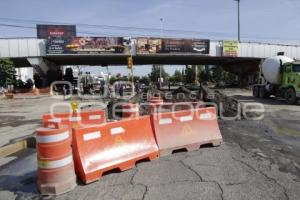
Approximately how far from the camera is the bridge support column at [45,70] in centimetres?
4363

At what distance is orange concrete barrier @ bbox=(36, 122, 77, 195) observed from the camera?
5.54 m

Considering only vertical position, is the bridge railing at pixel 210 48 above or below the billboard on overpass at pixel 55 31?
below

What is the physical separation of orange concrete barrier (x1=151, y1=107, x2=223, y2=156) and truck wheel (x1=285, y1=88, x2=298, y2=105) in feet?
52.3

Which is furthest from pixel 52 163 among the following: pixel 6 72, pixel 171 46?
pixel 171 46

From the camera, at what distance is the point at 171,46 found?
45656 mm

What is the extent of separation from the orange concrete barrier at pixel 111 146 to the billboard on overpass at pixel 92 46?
3626 centimetres

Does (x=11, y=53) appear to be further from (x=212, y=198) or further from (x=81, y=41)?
(x=212, y=198)

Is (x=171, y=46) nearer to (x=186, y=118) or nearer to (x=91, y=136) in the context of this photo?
(x=186, y=118)

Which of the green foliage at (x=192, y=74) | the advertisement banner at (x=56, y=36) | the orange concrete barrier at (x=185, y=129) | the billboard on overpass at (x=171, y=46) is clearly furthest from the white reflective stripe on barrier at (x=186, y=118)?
the green foliage at (x=192, y=74)

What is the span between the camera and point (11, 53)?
4331cm

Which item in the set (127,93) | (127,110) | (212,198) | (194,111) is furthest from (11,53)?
(212,198)

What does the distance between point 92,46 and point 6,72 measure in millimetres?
10664

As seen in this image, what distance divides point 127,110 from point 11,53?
116 ft

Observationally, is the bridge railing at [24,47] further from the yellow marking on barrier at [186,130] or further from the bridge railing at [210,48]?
the yellow marking on barrier at [186,130]
